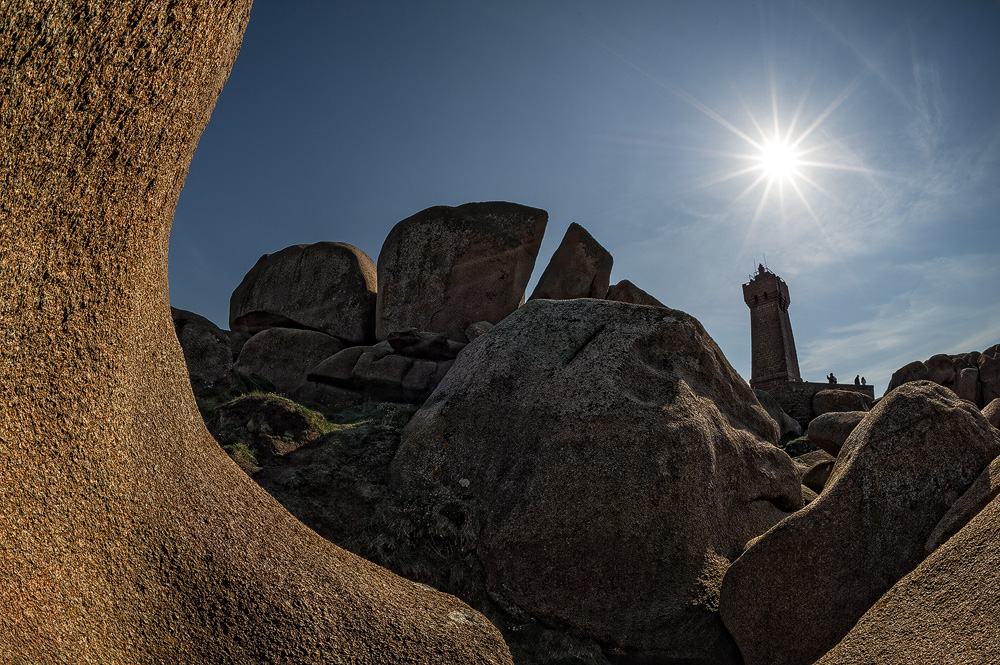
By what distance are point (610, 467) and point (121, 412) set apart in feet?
12.5

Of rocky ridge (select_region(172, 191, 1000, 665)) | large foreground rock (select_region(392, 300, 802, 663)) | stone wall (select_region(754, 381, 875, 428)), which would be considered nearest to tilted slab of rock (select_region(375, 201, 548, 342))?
rocky ridge (select_region(172, 191, 1000, 665))

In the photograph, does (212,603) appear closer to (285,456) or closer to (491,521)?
(491,521)

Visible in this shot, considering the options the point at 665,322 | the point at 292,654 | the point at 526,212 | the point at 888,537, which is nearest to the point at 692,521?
the point at 888,537

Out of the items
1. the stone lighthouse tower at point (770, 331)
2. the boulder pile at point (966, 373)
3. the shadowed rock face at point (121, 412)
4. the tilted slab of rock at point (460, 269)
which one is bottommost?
the shadowed rock face at point (121, 412)

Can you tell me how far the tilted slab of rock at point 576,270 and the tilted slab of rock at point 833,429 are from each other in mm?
4940

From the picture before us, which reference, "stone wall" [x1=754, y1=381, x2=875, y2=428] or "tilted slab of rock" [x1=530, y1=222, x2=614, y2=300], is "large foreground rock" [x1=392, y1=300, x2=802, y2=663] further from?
"stone wall" [x1=754, y1=381, x2=875, y2=428]

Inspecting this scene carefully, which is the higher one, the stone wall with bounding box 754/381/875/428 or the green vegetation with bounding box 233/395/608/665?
the stone wall with bounding box 754/381/875/428

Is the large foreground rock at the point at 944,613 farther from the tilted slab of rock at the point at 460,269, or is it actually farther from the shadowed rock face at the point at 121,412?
the tilted slab of rock at the point at 460,269

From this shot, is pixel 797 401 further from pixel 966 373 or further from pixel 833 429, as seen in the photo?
pixel 833 429

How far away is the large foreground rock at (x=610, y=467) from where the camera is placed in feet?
15.9

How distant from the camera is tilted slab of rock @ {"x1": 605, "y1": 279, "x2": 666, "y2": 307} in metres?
12.5

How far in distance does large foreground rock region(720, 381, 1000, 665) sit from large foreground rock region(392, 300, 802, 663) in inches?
20.1

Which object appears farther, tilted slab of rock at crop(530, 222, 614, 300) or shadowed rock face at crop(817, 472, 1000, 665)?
tilted slab of rock at crop(530, 222, 614, 300)

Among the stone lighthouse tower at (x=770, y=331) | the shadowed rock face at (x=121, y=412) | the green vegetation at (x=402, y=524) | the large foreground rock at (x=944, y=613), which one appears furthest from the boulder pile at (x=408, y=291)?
the stone lighthouse tower at (x=770, y=331)
